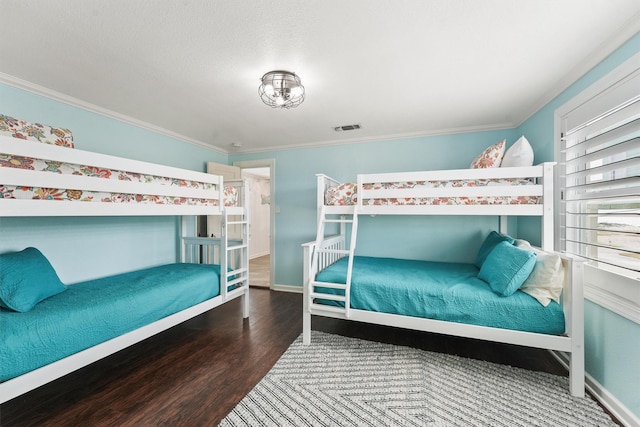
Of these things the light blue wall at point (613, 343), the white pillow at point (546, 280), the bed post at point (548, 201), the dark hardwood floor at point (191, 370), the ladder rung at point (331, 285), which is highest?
the bed post at point (548, 201)

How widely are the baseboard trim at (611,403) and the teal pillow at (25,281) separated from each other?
3.56 metres

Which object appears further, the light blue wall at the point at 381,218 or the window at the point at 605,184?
the light blue wall at the point at 381,218

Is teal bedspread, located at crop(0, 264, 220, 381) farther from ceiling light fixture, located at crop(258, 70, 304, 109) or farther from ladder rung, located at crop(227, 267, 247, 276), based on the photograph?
ceiling light fixture, located at crop(258, 70, 304, 109)

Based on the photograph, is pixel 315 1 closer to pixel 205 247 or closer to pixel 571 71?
pixel 571 71

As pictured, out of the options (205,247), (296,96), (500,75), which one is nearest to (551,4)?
(500,75)

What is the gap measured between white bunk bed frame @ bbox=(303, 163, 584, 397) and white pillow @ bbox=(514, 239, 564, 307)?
0.05 metres

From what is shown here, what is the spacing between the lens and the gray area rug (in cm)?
151

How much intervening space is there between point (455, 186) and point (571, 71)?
114 cm

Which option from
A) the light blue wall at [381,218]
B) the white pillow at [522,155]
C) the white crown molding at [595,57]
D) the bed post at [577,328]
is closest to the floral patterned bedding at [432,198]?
the white pillow at [522,155]

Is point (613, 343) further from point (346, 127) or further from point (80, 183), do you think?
point (80, 183)

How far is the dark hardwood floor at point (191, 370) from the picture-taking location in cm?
155

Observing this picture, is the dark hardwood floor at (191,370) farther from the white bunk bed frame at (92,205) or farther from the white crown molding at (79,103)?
the white crown molding at (79,103)

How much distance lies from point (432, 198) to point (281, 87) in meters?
1.62

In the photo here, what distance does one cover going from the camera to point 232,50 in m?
1.72
